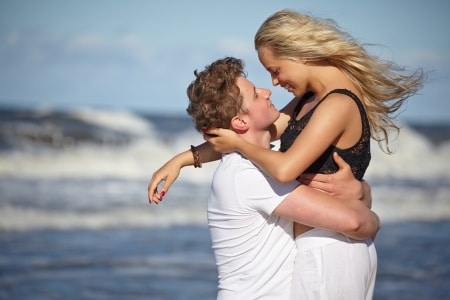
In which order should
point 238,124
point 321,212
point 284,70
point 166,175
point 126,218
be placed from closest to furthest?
point 321,212
point 238,124
point 284,70
point 166,175
point 126,218

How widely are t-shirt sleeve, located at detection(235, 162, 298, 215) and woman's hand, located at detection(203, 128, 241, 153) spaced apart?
0.11 metres

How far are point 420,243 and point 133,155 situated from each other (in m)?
9.17

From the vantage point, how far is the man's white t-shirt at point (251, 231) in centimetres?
293

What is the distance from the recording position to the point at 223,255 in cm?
309

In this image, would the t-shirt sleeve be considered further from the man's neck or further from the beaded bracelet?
the beaded bracelet

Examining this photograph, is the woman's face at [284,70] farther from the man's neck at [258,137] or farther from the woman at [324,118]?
the man's neck at [258,137]

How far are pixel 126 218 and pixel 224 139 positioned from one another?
28.4 ft

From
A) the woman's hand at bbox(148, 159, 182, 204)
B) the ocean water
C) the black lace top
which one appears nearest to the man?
the black lace top

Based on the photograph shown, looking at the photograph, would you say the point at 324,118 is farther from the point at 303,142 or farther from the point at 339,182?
the point at 339,182

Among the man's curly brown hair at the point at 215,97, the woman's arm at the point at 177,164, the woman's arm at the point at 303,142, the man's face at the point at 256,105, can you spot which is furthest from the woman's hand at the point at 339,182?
the woman's arm at the point at 177,164

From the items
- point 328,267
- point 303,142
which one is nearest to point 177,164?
point 303,142

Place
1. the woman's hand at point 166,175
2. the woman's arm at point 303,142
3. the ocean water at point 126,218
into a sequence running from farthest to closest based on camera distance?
1. the ocean water at point 126,218
2. the woman's hand at point 166,175
3. the woman's arm at point 303,142

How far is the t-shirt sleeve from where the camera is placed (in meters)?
2.91

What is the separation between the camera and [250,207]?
2943mm
